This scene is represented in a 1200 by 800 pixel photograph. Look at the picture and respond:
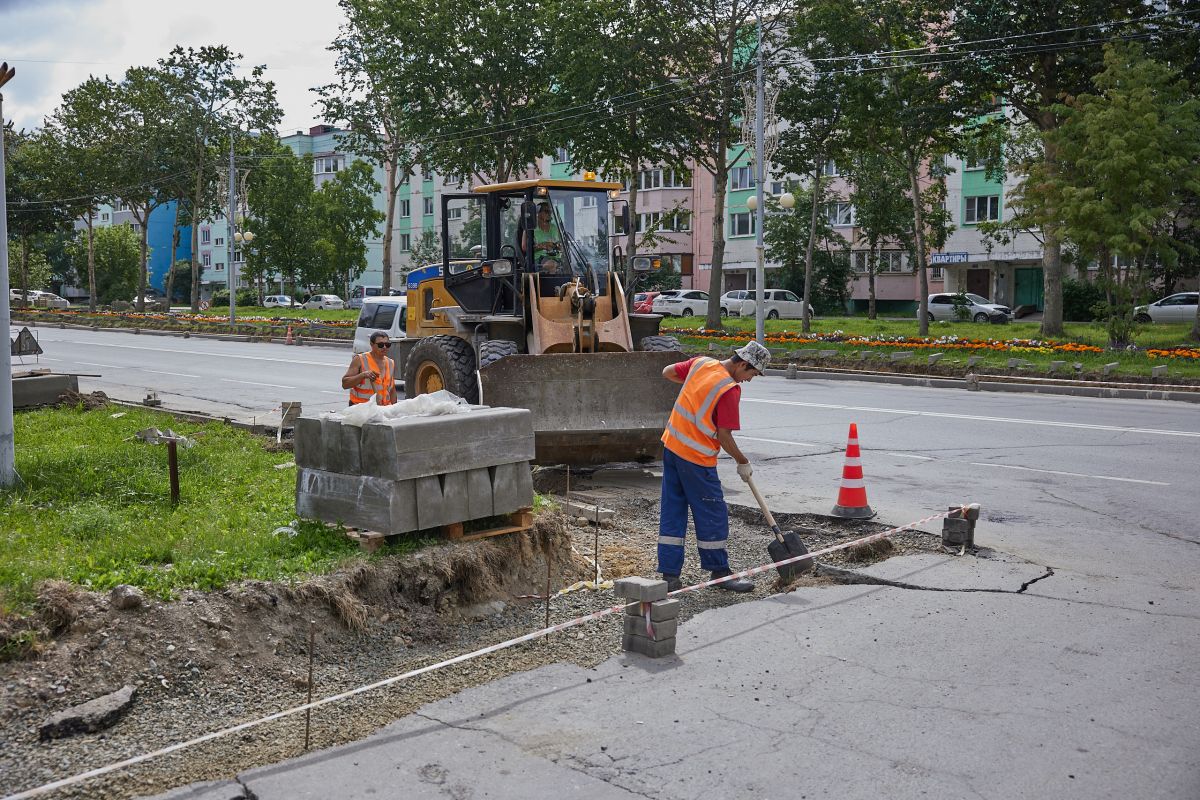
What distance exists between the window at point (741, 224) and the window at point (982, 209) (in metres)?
11.8

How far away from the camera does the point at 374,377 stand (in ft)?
35.1

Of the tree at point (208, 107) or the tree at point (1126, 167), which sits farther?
the tree at point (208, 107)

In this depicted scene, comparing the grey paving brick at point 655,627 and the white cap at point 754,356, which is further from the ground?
the white cap at point 754,356

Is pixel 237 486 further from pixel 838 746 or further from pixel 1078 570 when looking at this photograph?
pixel 1078 570

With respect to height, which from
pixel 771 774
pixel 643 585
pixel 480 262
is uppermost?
pixel 480 262

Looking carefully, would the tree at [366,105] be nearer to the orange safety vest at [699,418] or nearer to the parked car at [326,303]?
the parked car at [326,303]

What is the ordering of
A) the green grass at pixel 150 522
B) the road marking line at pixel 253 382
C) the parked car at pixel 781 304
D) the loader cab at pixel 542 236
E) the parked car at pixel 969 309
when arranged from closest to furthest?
1. the green grass at pixel 150 522
2. the loader cab at pixel 542 236
3. the road marking line at pixel 253 382
4. the parked car at pixel 969 309
5. the parked car at pixel 781 304

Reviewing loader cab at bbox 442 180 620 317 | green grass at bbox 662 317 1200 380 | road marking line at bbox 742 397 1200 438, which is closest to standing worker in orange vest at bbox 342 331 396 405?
loader cab at bbox 442 180 620 317

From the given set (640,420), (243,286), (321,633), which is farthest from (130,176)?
(321,633)

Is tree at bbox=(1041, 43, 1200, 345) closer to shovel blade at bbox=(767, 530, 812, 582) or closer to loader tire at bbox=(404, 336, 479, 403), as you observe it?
loader tire at bbox=(404, 336, 479, 403)

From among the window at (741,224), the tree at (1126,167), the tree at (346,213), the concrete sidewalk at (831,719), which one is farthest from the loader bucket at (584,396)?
the tree at (346,213)

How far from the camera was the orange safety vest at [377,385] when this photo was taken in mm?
10711

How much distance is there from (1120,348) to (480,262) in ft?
55.2

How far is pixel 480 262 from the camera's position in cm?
1377
